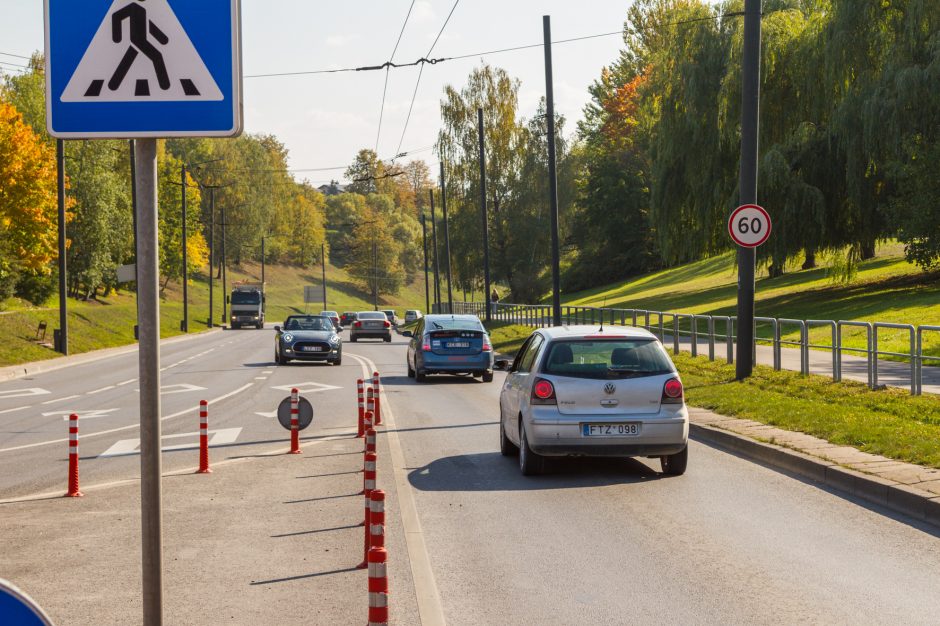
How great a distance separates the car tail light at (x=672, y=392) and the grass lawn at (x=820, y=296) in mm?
14379

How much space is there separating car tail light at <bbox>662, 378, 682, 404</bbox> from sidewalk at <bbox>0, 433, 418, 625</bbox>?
3.00m

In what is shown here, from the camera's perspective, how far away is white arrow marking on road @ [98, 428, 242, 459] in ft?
48.4

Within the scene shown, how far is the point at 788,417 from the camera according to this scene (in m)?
15.5

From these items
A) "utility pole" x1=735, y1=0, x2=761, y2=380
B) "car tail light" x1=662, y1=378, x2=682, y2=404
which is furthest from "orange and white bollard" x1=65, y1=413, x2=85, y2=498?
"utility pole" x1=735, y1=0, x2=761, y2=380

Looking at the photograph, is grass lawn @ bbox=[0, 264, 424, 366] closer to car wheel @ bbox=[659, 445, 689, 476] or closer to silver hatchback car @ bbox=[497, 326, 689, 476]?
silver hatchback car @ bbox=[497, 326, 689, 476]

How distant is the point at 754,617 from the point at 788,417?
9.36 m

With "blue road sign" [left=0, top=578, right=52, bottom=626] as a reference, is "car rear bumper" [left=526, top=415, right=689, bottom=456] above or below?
below

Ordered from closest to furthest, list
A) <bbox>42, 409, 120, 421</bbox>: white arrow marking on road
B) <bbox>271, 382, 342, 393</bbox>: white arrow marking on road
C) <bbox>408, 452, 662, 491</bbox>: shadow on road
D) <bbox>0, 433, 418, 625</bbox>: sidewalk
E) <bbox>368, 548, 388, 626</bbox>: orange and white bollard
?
1. <bbox>368, 548, 388, 626</bbox>: orange and white bollard
2. <bbox>0, 433, 418, 625</bbox>: sidewalk
3. <bbox>408, 452, 662, 491</bbox>: shadow on road
4. <bbox>42, 409, 120, 421</bbox>: white arrow marking on road
5. <bbox>271, 382, 342, 393</bbox>: white arrow marking on road

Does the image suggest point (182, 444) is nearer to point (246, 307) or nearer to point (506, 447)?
point (506, 447)

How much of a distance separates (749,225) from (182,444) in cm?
1000

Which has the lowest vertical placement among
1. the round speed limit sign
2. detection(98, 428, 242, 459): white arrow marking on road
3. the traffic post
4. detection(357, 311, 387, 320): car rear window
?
detection(98, 428, 242, 459): white arrow marking on road

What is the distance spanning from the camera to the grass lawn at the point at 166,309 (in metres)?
43.4

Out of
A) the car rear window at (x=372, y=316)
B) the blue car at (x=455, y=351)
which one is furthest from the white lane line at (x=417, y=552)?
the car rear window at (x=372, y=316)

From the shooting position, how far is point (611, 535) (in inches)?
354
